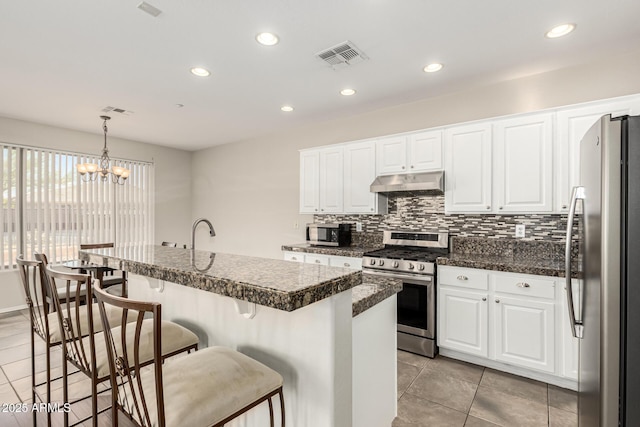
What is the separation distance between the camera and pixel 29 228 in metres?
4.50

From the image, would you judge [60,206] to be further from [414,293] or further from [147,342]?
[414,293]

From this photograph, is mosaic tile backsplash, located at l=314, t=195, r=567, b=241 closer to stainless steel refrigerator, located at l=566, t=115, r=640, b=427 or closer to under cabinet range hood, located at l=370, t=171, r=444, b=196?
under cabinet range hood, located at l=370, t=171, r=444, b=196

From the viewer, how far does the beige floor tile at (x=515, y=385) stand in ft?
7.75

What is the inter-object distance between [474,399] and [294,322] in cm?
184

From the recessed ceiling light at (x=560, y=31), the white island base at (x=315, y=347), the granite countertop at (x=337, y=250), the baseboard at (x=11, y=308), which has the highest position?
the recessed ceiling light at (x=560, y=31)

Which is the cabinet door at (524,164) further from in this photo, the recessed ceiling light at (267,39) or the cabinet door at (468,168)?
the recessed ceiling light at (267,39)

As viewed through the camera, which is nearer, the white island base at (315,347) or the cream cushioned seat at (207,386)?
the cream cushioned seat at (207,386)

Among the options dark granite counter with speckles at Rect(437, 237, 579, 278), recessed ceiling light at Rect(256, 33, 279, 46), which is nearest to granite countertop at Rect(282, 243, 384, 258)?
dark granite counter with speckles at Rect(437, 237, 579, 278)

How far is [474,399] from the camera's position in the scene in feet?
7.56

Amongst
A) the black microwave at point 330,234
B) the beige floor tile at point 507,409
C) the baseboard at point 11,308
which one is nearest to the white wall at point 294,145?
the black microwave at point 330,234

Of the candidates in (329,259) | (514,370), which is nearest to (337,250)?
(329,259)

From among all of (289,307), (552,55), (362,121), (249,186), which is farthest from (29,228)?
(552,55)

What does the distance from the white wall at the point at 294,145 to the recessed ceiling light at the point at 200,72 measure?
79.5 inches

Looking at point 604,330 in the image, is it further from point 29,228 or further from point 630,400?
point 29,228
